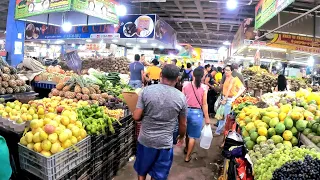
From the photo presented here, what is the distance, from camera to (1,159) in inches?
81.7

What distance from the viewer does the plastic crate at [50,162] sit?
2742mm

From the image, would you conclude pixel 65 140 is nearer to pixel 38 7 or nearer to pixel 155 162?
pixel 155 162

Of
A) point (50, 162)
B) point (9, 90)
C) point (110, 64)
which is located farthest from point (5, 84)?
point (110, 64)

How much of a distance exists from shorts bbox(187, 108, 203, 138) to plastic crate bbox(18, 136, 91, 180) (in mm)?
2578

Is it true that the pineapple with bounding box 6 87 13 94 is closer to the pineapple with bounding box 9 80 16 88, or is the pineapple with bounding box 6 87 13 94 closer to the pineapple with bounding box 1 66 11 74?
the pineapple with bounding box 9 80 16 88

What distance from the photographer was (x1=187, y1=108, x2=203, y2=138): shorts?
17.2 feet

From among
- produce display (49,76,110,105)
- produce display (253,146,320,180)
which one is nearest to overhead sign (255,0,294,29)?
produce display (253,146,320,180)

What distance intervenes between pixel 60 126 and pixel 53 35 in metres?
16.2

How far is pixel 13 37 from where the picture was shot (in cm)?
1078

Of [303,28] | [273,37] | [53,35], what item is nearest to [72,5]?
[303,28]

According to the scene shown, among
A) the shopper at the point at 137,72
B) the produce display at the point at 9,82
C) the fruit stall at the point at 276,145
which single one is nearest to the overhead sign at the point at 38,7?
the produce display at the point at 9,82

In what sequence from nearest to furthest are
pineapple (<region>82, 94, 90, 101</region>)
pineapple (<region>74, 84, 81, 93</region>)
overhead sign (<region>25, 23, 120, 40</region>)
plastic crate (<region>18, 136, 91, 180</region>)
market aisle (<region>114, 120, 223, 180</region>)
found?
plastic crate (<region>18, 136, 91, 180</region>), market aisle (<region>114, 120, 223, 180</region>), pineapple (<region>82, 94, 90, 101</region>), pineapple (<region>74, 84, 81, 93</region>), overhead sign (<region>25, 23, 120, 40</region>)

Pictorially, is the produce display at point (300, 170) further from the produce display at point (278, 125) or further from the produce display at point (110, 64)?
the produce display at point (110, 64)

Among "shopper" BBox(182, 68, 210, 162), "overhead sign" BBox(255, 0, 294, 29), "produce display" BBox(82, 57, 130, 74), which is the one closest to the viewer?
"overhead sign" BBox(255, 0, 294, 29)
